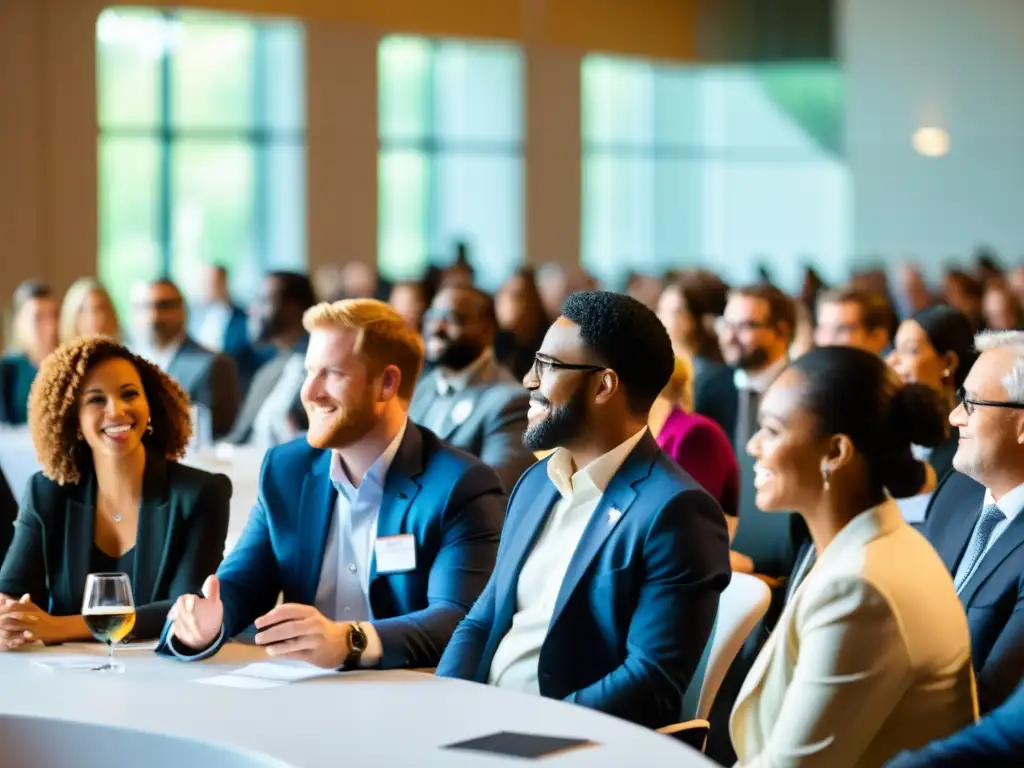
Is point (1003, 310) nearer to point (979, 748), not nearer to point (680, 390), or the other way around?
point (680, 390)

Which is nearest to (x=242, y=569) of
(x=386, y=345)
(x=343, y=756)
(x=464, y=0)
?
(x=386, y=345)

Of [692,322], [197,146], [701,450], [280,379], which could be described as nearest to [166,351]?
[280,379]

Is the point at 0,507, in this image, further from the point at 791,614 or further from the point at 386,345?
the point at 791,614

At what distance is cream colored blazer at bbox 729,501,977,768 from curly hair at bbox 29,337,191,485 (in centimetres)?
194

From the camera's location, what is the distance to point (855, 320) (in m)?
6.60

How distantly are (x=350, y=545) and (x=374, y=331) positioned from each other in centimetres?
49

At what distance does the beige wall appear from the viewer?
1667cm

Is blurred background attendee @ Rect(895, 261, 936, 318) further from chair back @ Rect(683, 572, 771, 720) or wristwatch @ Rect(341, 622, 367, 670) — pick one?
wristwatch @ Rect(341, 622, 367, 670)

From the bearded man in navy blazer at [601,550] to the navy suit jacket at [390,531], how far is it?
31cm

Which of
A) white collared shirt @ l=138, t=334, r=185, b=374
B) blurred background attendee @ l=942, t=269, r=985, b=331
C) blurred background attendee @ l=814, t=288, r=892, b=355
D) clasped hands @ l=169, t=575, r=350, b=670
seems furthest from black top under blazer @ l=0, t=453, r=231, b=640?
blurred background attendee @ l=942, t=269, r=985, b=331

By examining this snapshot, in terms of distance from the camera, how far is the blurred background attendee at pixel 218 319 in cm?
1175

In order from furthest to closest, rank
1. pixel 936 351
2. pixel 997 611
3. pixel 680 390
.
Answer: pixel 936 351 → pixel 680 390 → pixel 997 611

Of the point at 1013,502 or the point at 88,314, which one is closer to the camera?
the point at 1013,502

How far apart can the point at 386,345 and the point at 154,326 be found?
507 cm
